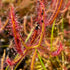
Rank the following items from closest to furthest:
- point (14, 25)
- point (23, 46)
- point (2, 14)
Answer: point (14, 25) < point (23, 46) < point (2, 14)

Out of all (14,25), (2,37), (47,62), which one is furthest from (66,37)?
(14,25)

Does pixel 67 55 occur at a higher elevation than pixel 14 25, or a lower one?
lower

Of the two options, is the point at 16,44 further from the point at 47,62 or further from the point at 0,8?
the point at 0,8

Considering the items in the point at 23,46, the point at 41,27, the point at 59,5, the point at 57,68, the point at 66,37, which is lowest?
the point at 57,68

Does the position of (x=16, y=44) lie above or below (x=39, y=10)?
below

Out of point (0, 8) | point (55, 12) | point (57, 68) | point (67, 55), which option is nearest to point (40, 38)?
point (55, 12)

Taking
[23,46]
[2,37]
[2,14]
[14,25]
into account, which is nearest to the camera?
[14,25]

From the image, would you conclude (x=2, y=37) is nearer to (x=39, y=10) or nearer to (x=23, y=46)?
(x=23, y=46)

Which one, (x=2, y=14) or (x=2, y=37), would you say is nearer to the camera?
(x=2, y=37)

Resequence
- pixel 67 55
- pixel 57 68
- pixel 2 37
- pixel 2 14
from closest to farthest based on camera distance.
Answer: pixel 57 68
pixel 67 55
pixel 2 37
pixel 2 14
